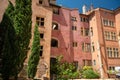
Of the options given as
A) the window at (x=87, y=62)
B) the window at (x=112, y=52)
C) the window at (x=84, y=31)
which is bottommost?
the window at (x=87, y=62)

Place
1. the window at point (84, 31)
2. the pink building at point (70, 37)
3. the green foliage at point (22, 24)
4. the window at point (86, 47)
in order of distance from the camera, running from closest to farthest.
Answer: the green foliage at point (22, 24) → the pink building at point (70, 37) → the window at point (86, 47) → the window at point (84, 31)

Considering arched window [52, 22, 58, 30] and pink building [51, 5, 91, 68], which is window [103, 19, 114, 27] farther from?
arched window [52, 22, 58, 30]

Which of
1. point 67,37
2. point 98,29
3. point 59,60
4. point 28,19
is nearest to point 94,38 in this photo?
point 98,29

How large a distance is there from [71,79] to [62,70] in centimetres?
241

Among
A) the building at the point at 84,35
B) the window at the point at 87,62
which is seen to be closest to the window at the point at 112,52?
the building at the point at 84,35

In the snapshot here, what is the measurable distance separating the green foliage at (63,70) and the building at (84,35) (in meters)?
1.64

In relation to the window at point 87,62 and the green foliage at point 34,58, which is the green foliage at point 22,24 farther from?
the window at point 87,62

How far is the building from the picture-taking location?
104ft

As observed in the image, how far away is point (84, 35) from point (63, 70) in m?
9.59

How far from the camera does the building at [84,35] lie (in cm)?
3184

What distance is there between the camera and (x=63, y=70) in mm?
29688

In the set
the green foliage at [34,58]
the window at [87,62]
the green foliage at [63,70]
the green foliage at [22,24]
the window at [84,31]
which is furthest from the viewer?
the window at [84,31]

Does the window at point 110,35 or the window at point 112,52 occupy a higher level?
the window at point 110,35

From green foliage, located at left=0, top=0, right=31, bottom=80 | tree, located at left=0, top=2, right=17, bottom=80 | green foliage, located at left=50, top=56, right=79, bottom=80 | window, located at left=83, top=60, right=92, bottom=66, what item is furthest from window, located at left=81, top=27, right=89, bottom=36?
tree, located at left=0, top=2, right=17, bottom=80
